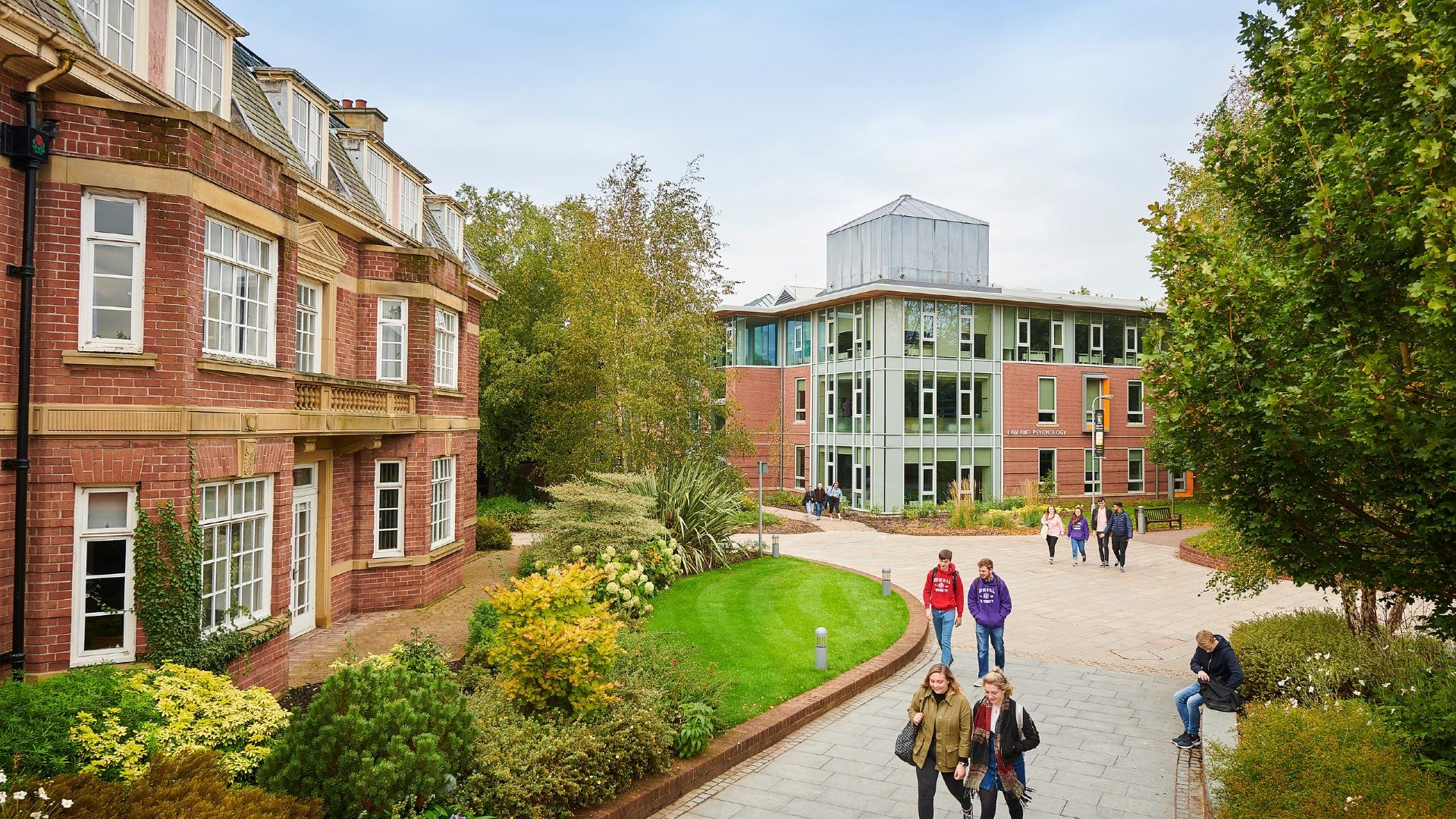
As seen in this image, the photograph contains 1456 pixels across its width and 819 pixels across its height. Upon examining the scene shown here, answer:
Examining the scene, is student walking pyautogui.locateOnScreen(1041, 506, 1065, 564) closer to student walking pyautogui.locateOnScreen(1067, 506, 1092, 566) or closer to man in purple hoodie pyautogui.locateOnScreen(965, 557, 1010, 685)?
student walking pyautogui.locateOnScreen(1067, 506, 1092, 566)

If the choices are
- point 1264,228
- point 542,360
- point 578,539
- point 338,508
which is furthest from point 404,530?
point 542,360

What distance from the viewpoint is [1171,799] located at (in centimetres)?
804

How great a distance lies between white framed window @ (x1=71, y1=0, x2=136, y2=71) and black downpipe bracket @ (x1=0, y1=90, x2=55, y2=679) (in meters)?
1.51

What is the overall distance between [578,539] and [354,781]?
983 centimetres

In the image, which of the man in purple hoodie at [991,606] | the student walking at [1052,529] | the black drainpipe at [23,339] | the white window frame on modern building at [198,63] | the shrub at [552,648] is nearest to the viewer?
the black drainpipe at [23,339]

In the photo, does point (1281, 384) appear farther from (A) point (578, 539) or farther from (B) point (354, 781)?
(A) point (578, 539)

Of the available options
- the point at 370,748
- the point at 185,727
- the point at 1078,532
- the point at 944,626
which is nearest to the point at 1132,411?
the point at 1078,532

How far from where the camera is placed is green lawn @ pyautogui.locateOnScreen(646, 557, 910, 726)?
440 inches

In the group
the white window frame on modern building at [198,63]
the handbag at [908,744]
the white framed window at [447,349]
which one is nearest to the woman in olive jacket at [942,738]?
the handbag at [908,744]

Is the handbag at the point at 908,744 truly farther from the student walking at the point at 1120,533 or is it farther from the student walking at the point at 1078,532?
the student walking at the point at 1078,532

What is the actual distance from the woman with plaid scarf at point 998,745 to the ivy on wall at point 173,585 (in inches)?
291

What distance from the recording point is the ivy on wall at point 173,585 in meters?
8.48

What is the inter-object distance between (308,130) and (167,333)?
750 centimetres

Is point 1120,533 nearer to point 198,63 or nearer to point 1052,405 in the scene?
point 1052,405
